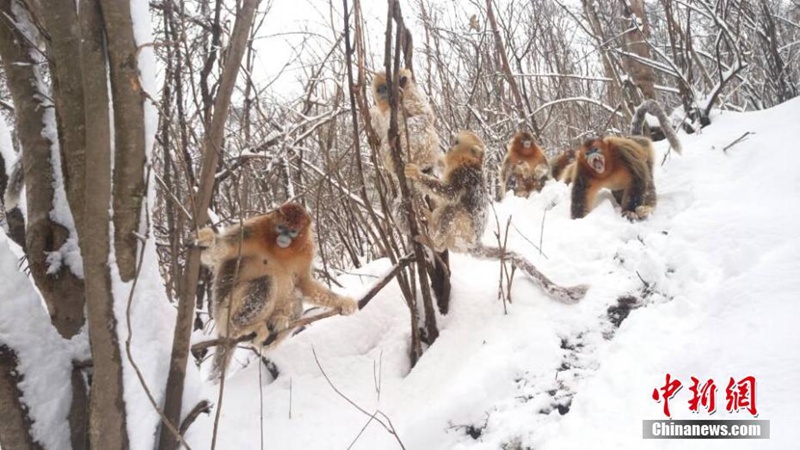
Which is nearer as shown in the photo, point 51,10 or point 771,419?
point 771,419

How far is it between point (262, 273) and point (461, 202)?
57.9 inches

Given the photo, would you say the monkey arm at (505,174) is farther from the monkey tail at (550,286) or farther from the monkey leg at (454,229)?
the monkey tail at (550,286)

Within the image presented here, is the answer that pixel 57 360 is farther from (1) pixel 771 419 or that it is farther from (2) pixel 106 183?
(1) pixel 771 419

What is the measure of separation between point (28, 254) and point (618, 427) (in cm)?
242

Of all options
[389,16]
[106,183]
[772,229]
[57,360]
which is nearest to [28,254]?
[57,360]

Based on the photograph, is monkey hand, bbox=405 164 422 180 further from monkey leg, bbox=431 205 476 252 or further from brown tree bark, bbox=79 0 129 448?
brown tree bark, bbox=79 0 129 448

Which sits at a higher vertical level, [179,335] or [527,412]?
[179,335]

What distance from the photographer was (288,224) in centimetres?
301

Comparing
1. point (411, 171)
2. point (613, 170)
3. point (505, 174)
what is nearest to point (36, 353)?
point (411, 171)

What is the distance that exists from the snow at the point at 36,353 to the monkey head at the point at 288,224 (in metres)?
1.29

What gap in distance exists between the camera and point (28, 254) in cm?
200

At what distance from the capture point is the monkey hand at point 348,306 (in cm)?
303

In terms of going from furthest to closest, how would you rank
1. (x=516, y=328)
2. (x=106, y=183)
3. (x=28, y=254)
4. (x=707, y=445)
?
(x=516, y=328) → (x=28, y=254) → (x=707, y=445) → (x=106, y=183)

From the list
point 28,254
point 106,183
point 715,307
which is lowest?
point 715,307
